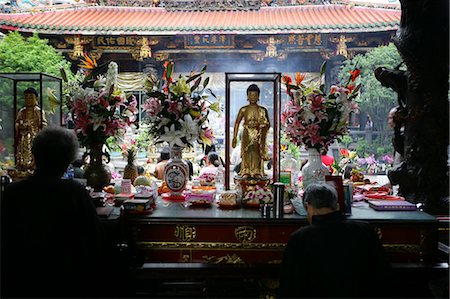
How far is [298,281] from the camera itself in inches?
74.7

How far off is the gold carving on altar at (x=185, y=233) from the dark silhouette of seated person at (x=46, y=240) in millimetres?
904

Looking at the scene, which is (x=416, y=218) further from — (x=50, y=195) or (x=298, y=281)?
(x=50, y=195)

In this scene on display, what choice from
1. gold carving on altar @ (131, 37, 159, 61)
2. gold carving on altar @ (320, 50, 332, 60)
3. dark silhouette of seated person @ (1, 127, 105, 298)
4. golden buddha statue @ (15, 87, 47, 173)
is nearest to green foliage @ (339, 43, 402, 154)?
gold carving on altar @ (320, 50, 332, 60)

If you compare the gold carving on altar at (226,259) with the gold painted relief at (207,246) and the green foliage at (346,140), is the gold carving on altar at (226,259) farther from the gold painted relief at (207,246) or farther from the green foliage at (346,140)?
the green foliage at (346,140)

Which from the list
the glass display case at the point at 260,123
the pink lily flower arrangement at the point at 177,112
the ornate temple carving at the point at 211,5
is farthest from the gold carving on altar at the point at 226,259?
the ornate temple carving at the point at 211,5

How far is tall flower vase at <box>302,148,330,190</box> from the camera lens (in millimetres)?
3316

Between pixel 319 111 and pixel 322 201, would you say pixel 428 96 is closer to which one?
pixel 319 111

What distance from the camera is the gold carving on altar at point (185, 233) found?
2754mm

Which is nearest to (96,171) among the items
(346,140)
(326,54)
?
(346,140)

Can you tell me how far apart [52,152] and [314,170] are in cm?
196

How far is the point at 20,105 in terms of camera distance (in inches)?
144

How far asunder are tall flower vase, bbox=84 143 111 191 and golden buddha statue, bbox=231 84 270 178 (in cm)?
98

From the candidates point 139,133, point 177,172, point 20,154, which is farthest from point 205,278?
point 139,133

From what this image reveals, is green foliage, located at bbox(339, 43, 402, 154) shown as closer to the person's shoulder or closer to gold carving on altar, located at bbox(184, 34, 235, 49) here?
gold carving on altar, located at bbox(184, 34, 235, 49)
